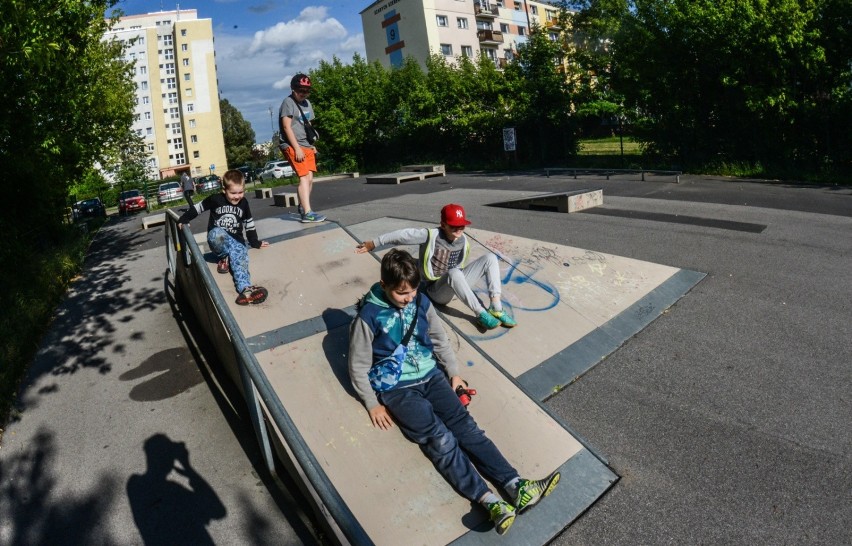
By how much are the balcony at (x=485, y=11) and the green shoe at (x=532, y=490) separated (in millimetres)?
58674

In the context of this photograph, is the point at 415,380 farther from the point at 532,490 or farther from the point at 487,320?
the point at 487,320

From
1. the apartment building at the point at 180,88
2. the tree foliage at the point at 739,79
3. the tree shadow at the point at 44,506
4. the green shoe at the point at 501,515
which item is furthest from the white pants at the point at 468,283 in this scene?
the apartment building at the point at 180,88

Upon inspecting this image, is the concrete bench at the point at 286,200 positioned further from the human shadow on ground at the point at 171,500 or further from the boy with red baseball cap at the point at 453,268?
the human shadow on ground at the point at 171,500

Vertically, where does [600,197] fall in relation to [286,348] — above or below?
above

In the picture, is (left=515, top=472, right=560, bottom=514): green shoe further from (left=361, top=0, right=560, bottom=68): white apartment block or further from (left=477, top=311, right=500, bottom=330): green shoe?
(left=361, top=0, right=560, bottom=68): white apartment block

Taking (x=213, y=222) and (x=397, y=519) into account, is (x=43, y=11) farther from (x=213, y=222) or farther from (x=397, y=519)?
(x=397, y=519)

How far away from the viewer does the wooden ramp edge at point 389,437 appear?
118 inches

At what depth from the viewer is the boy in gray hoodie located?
318 cm

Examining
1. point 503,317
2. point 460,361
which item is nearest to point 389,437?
point 460,361

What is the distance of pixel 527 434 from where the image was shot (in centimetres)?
358

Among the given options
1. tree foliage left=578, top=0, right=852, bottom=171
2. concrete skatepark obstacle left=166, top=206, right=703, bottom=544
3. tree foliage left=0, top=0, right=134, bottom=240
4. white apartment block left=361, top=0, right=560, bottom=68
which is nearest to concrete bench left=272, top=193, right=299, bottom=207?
tree foliage left=0, top=0, right=134, bottom=240

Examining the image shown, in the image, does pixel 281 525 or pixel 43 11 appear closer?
pixel 281 525

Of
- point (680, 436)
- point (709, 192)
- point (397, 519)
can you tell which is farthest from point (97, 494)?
point (709, 192)

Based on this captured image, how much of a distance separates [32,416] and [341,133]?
3054 cm
